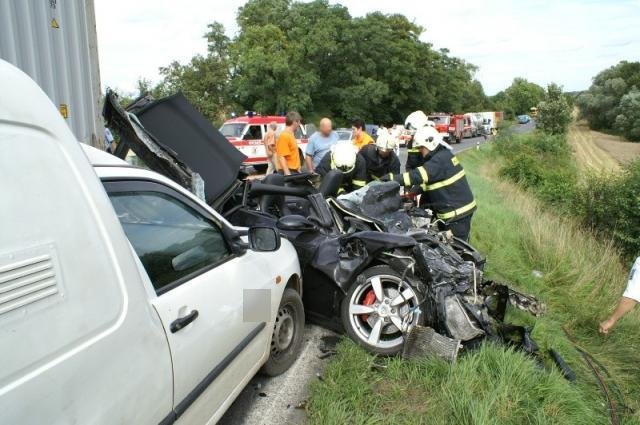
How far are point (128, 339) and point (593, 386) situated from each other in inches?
157

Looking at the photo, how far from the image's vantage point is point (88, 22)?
4.36 meters

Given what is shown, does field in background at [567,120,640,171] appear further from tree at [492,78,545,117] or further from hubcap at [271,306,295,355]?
tree at [492,78,545,117]

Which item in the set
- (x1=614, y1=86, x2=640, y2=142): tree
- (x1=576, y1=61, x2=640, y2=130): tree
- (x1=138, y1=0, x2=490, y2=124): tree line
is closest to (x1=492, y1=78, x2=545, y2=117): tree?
(x1=576, y1=61, x2=640, y2=130): tree

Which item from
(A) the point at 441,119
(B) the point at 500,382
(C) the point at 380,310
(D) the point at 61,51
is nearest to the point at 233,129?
(D) the point at 61,51

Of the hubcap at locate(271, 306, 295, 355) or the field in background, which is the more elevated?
the hubcap at locate(271, 306, 295, 355)

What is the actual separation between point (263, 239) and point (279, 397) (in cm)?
112

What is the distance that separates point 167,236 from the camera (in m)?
2.32

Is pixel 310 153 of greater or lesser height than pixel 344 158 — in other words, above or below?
below

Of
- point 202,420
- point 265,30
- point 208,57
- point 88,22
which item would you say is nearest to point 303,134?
point 88,22

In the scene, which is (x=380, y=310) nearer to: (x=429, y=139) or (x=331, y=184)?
(x=331, y=184)

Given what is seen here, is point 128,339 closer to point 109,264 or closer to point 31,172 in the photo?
point 109,264

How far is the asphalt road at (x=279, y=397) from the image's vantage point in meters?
A: 2.97

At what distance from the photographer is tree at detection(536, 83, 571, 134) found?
3362 centimetres

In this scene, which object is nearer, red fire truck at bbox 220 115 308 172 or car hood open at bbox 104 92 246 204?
car hood open at bbox 104 92 246 204
